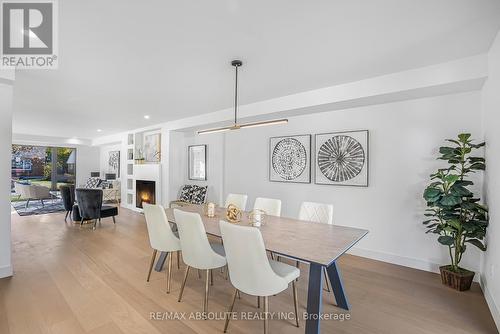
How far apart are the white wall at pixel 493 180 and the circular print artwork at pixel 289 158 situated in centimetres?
235

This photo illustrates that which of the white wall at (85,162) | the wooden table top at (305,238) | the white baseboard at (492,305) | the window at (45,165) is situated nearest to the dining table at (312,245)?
the wooden table top at (305,238)

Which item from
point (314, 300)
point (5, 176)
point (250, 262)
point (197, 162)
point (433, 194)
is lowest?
point (314, 300)

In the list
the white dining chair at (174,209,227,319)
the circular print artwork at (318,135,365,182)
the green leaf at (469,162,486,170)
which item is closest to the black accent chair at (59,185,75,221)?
the white dining chair at (174,209,227,319)

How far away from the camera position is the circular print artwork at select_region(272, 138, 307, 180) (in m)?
4.31

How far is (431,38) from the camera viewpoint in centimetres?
217

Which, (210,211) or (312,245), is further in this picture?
(210,211)

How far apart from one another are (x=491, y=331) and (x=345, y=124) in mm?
2820

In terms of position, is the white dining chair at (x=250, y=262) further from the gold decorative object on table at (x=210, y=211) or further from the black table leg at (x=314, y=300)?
the gold decorative object on table at (x=210, y=211)

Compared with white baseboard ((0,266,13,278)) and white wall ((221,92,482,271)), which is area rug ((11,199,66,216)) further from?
white wall ((221,92,482,271))

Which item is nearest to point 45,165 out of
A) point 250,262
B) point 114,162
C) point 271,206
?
point 114,162

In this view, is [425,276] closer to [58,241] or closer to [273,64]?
[273,64]

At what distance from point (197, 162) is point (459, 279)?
5.29 m

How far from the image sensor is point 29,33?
213 centimetres

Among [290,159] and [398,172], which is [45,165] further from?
[398,172]
